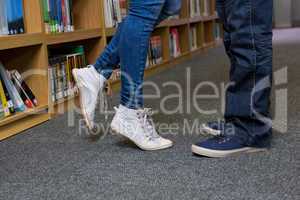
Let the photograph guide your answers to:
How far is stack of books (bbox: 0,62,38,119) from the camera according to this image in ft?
5.40

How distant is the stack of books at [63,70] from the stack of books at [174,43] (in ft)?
4.83

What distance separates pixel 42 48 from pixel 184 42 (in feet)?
7.66

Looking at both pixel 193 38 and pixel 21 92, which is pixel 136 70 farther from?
pixel 193 38

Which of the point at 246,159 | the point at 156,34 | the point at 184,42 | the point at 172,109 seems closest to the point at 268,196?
the point at 246,159

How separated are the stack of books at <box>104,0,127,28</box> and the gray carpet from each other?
98cm

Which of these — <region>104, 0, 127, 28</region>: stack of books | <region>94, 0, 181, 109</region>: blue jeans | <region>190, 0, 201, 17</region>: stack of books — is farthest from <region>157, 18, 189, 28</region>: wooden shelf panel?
<region>94, 0, 181, 109</region>: blue jeans

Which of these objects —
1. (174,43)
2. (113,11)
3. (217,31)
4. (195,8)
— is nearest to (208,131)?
(113,11)

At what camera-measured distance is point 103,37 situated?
232cm

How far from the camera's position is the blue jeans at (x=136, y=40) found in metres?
1.25

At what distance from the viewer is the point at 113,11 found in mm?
2557

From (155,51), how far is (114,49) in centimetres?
189

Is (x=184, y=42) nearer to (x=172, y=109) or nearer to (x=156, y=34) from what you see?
(x=156, y=34)

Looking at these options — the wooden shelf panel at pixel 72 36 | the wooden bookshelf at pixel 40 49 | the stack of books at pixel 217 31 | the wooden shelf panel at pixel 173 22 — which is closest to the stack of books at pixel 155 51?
the wooden shelf panel at pixel 173 22

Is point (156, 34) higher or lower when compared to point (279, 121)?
higher
